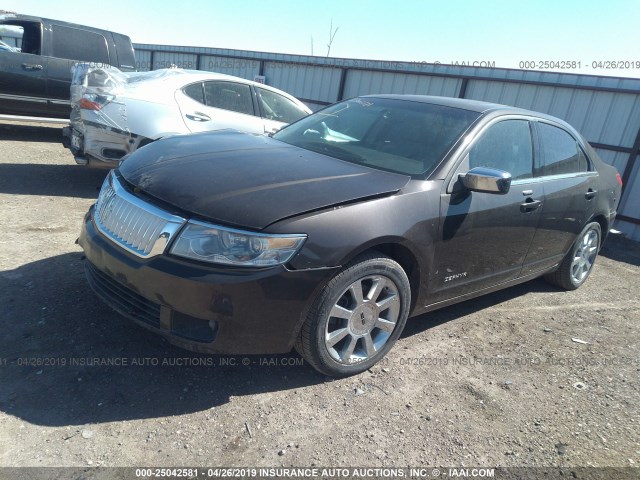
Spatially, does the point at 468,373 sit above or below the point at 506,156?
below

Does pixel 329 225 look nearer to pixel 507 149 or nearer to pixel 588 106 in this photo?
pixel 507 149

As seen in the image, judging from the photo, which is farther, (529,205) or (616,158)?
(616,158)

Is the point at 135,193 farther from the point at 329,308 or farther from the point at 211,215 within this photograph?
the point at 329,308

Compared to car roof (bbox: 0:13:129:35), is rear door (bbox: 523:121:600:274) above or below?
below

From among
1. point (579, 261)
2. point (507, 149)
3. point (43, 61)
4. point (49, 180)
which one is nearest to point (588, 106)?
point (579, 261)

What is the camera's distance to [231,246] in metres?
2.39

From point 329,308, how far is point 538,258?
2.34 m

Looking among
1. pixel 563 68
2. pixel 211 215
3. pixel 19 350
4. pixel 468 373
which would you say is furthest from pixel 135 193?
pixel 563 68

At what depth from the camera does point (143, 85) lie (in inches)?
230

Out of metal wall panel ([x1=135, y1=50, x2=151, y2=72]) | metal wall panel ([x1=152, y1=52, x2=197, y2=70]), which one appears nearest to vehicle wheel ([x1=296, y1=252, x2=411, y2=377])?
metal wall panel ([x1=152, y1=52, x2=197, y2=70])

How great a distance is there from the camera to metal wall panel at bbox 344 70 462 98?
988 centimetres

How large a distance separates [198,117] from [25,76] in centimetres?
449

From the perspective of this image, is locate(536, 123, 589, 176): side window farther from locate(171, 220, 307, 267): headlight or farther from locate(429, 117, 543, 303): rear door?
locate(171, 220, 307, 267): headlight

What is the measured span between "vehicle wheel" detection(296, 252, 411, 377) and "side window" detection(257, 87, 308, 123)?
458 centimetres
